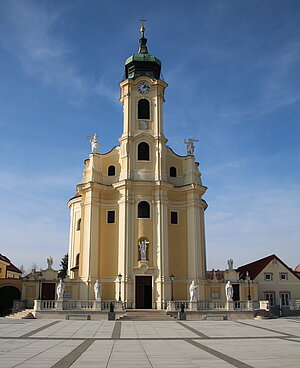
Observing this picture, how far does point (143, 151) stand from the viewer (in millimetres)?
40719

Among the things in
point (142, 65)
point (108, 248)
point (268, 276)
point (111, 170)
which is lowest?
point (268, 276)

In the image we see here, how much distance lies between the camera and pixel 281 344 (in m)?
17.0

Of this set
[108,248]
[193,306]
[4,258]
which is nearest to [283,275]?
[193,306]

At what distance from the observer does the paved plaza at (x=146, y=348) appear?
12.4 m

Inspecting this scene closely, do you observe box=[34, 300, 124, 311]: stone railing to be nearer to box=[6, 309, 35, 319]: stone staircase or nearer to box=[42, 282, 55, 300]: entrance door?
box=[6, 309, 35, 319]: stone staircase

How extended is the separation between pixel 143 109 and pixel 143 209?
10857 mm

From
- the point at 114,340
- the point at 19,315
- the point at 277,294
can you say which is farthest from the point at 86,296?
the point at 277,294

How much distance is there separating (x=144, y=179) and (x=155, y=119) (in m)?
6.88

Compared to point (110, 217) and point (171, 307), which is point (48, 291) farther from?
point (171, 307)

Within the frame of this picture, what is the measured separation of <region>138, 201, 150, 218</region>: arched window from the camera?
3862 centimetres

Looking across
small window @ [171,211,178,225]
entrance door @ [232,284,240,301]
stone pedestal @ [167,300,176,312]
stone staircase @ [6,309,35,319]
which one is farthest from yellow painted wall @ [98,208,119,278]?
entrance door @ [232,284,240,301]

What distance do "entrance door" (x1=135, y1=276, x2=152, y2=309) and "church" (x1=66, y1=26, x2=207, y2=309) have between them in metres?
0.09

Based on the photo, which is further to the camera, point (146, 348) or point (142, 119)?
point (142, 119)

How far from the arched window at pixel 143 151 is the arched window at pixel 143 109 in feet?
10.7
